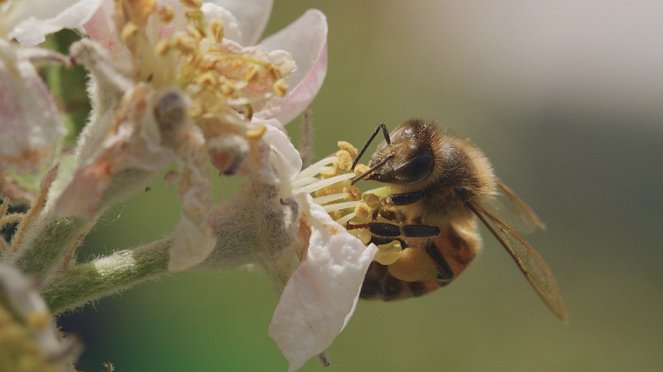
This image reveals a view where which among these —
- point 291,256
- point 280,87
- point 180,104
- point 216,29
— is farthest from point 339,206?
point 180,104

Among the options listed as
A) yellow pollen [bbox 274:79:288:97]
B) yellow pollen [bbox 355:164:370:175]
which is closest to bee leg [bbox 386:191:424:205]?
yellow pollen [bbox 355:164:370:175]

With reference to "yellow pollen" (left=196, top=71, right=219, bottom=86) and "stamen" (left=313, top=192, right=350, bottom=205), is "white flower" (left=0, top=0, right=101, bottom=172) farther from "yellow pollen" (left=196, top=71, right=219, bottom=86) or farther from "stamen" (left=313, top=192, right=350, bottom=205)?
"stamen" (left=313, top=192, right=350, bottom=205)

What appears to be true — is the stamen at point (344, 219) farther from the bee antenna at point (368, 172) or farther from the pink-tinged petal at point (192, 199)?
the pink-tinged petal at point (192, 199)

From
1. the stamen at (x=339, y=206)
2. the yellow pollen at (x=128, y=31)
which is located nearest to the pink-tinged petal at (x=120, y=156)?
the yellow pollen at (x=128, y=31)

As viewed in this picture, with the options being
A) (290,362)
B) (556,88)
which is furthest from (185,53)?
(556,88)

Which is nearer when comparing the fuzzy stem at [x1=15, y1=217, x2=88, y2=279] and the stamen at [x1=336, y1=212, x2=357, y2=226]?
the fuzzy stem at [x1=15, y1=217, x2=88, y2=279]

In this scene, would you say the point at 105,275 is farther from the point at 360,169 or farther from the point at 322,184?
the point at 360,169
